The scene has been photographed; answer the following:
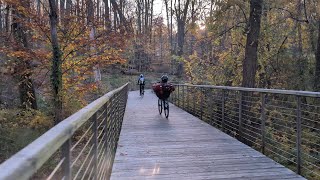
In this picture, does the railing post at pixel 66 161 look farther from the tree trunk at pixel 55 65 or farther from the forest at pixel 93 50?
the tree trunk at pixel 55 65

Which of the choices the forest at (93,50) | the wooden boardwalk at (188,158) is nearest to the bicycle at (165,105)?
the forest at (93,50)

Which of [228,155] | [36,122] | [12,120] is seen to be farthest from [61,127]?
[12,120]

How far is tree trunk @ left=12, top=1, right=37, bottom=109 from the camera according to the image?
36.3 ft

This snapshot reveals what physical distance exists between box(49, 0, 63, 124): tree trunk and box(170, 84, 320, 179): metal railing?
4134 mm

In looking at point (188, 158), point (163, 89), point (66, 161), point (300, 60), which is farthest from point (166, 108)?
point (66, 161)

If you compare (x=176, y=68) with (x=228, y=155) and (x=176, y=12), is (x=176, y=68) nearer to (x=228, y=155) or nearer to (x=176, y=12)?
(x=176, y=12)

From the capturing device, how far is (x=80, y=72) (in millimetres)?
11805

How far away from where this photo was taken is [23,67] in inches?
447

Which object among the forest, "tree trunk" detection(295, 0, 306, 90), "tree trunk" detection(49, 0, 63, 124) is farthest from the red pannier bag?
"tree trunk" detection(295, 0, 306, 90)

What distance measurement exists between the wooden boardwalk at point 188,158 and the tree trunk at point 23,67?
4.99m

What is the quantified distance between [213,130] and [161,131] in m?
1.24

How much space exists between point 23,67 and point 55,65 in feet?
5.65

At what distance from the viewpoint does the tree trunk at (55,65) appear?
995 cm

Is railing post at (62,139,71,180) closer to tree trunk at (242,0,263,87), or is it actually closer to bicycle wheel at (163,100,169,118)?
tree trunk at (242,0,263,87)
